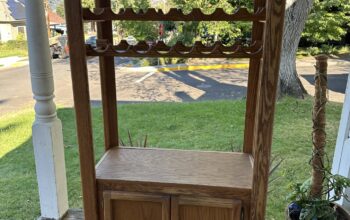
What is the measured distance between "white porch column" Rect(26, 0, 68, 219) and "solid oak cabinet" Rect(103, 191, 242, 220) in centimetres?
44

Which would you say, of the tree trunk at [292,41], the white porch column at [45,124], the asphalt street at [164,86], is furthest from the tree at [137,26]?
the tree trunk at [292,41]

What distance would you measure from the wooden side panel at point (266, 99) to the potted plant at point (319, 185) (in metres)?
0.20

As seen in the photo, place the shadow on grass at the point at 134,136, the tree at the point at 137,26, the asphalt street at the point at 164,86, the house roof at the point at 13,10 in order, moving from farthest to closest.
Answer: the asphalt street at the point at 164,86 → the house roof at the point at 13,10 → the tree at the point at 137,26 → the shadow on grass at the point at 134,136

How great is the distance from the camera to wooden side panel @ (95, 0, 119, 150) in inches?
53.5

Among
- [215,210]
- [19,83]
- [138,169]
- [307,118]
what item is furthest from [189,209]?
[19,83]

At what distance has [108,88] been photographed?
1.44m

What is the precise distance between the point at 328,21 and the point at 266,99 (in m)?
2.84

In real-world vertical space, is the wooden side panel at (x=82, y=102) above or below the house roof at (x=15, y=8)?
below

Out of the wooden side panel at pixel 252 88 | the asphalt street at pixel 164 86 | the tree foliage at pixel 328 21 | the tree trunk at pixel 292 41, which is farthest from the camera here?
the asphalt street at pixel 164 86

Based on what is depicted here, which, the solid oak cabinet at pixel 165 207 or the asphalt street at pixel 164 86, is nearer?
the solid oak cabinet at pixel 165 207

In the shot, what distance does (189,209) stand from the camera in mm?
1189

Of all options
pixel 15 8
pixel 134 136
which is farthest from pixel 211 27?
pixel 15 8

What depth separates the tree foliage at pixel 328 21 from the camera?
3.33 m

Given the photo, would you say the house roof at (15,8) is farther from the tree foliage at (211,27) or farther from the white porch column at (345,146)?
the white porch column at (345,146)
